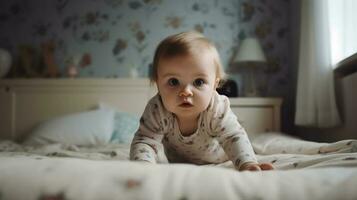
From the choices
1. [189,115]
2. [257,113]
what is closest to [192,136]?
[189,115]

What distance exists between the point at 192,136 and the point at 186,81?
0.20 meters

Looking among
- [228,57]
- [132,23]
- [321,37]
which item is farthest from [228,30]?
[321,37]

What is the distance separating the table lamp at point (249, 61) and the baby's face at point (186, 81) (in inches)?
68.8

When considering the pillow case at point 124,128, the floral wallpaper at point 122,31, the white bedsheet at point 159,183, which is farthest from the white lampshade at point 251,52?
the white bedsheet at point 159,183

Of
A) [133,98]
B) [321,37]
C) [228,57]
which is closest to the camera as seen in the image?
[321,37]

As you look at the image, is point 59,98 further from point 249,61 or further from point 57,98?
point 249,61

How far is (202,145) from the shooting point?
1.08 m

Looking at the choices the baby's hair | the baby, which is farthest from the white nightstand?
the baby's hair

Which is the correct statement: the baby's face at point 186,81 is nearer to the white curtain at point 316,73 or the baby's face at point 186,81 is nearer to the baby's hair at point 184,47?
the baby's hair at point 184,47

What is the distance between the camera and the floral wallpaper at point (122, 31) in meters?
2.92

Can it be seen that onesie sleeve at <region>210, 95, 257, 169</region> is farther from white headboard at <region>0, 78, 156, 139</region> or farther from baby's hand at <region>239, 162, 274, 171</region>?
white headboard at <region>0, 78, 156, 139</region>

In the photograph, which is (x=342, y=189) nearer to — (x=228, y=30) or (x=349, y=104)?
(x=349, y=104)

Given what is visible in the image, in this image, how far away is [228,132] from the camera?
1.01 meters

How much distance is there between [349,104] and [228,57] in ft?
4.75
